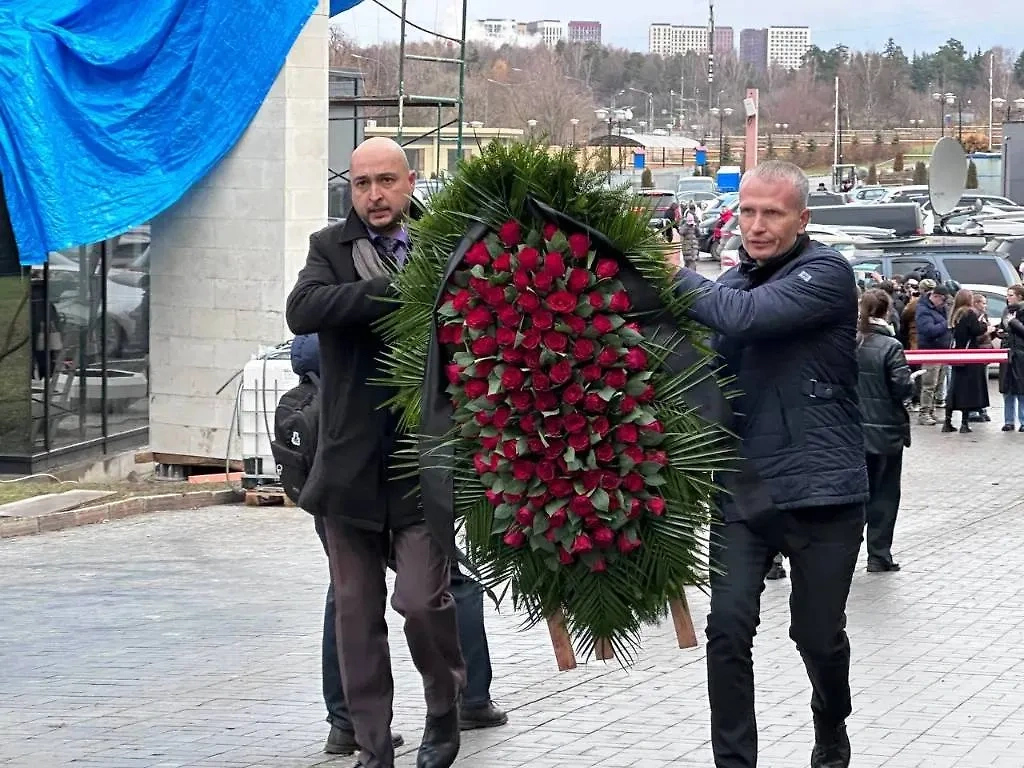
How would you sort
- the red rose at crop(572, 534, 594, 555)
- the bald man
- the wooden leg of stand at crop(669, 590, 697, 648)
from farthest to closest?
1. the bald man
2. the wooden leg of stand at crop(669, 590, 697, 648)
3. the red rose at crop(572, 534, 594, 555)

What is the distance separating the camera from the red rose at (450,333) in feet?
16.2

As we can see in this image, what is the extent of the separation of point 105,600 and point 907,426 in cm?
515

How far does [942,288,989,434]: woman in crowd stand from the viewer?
2070cm

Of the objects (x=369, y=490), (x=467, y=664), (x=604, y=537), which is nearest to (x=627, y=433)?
(x=604, y=537)

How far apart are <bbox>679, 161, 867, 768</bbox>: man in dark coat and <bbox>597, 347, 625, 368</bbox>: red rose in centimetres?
31

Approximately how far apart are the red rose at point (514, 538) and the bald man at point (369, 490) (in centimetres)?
Answer: 42

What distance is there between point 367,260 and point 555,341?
36.3 inches

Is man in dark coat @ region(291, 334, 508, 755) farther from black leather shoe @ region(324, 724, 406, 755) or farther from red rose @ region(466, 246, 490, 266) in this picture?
red rose @ region(466, 246, 490, 266)

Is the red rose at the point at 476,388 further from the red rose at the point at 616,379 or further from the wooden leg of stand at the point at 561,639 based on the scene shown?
the wooden leg of stand at the point at 561,639

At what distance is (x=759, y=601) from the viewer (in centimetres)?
513

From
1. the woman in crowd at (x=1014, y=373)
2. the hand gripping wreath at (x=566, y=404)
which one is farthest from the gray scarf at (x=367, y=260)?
the woman in crowd at (x=1014, y=373)

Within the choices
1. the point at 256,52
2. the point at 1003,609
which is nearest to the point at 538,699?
the point at 1003,609

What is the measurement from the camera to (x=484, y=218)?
496 centimetres

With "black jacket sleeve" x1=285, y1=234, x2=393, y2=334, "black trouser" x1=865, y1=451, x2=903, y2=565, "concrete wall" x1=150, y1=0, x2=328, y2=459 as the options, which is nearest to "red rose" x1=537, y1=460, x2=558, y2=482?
"black jacket sleeve" x1=285, y1=234, x2=393, y2=334
